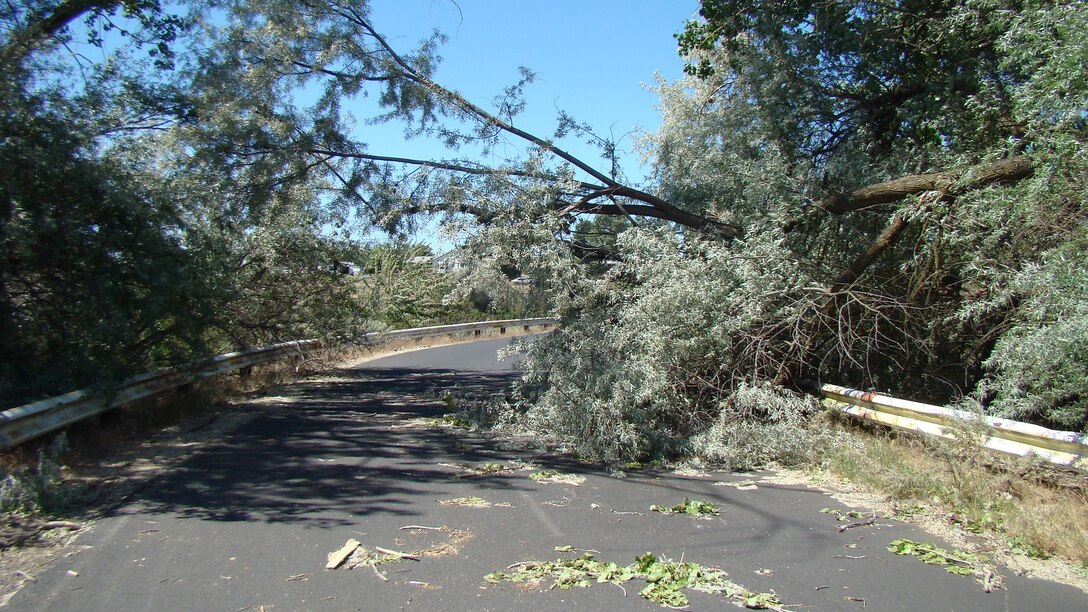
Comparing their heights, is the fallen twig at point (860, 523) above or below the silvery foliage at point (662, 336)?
below

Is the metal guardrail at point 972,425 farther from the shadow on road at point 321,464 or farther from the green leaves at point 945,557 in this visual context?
the shadow on road at point 321,464

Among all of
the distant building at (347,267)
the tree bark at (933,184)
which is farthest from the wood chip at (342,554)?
the distant building at (347,267)

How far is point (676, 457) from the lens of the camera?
27.3ft

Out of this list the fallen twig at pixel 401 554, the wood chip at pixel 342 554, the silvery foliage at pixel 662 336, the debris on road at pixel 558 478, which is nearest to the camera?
the wood chip at pixel 342 554

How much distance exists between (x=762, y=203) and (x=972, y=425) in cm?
454

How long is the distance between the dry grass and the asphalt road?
466 millimetres

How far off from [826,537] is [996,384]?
2.54m

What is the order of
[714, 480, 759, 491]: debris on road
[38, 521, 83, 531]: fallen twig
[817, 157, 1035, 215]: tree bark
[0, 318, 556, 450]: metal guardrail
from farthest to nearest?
[817, 157, 1035, 215]: tree bark → [714, 480, 759, 491]: debris on road → [0, 318, 556, 450]: metal guardrail → [38, 521, 83, 531]: fallen twig

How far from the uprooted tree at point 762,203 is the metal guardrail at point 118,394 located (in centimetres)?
194

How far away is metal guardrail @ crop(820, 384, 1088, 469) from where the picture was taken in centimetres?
522

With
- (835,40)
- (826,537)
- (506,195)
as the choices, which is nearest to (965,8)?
(835,40)

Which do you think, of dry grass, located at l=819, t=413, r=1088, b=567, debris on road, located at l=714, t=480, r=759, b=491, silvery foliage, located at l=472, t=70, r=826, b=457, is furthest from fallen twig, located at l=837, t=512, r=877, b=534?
silvery foliage, located at l=472, t=70, r=826, b=457

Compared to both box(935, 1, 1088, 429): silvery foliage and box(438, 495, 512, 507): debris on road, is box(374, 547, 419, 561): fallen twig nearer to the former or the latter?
box(438, 495, 512, 507): debris on road

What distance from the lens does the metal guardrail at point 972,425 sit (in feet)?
17.1
